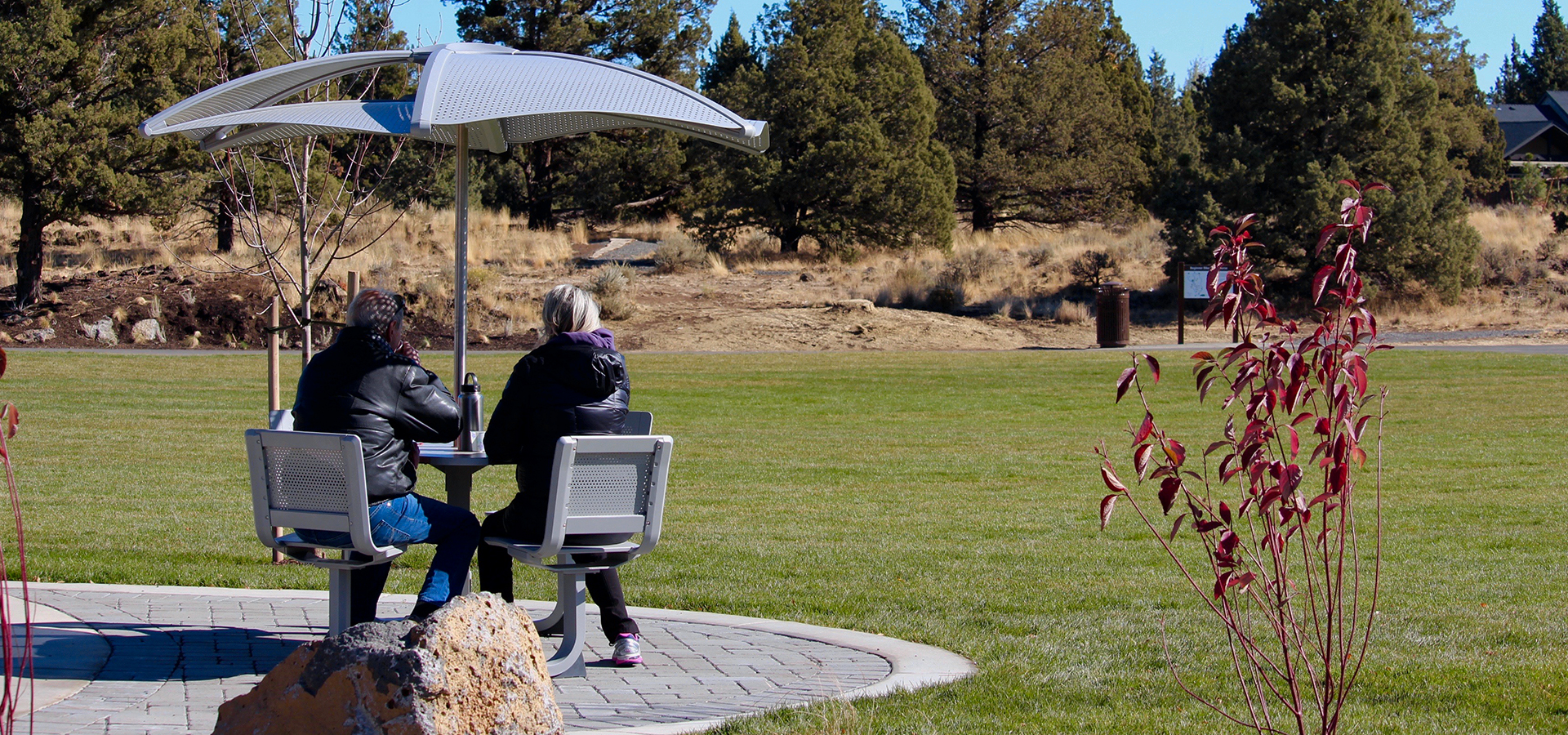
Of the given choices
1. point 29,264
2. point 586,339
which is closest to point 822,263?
point 29,264

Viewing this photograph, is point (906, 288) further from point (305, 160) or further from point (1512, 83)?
point (1512, 83)

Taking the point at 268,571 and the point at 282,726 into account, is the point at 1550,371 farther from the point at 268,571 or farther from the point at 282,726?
the point at 282,726

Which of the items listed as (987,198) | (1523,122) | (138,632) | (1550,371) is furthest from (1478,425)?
(1523,122)

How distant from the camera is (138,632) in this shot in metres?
5.73

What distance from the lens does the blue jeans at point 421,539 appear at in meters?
5.16

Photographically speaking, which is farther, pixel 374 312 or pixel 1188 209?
pixel 1188 209

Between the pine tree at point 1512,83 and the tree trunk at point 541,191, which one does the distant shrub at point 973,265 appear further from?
the pine tree at point 1512,83

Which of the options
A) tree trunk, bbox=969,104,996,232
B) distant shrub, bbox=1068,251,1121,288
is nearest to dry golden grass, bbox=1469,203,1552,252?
distant shrub, bbox=1068,251,1121,288

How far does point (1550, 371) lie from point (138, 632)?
79.6ft

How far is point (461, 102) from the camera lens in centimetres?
517

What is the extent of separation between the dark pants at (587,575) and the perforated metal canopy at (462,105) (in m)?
1.04

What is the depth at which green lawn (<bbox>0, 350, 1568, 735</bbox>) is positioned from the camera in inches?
198

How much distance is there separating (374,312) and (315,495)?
73cm

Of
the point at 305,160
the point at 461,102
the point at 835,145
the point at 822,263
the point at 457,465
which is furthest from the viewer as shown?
the point at 822,263
